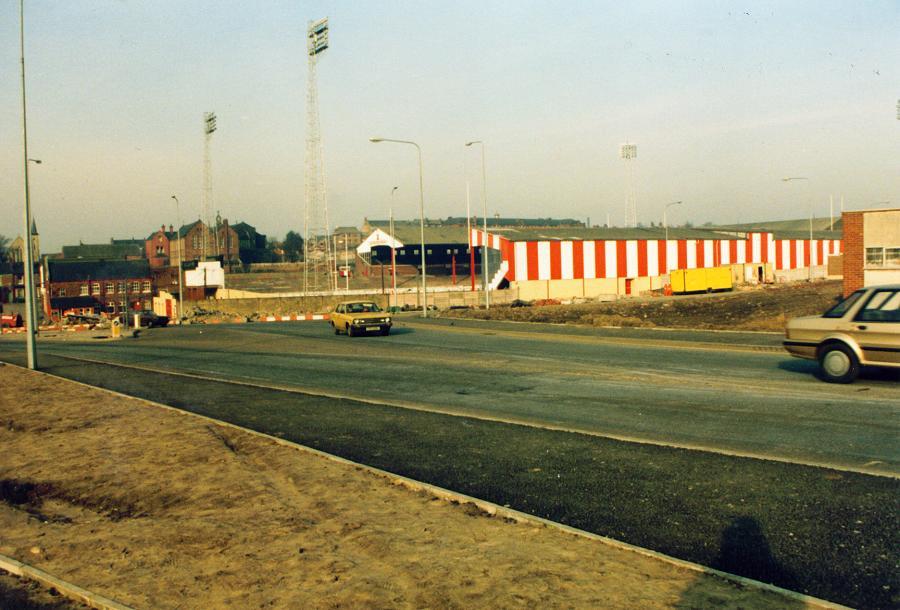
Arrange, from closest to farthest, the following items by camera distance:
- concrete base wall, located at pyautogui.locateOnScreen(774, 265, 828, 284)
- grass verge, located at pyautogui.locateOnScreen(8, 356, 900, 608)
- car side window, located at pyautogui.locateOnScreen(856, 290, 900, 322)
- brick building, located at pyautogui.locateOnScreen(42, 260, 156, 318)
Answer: grass verge, located at pyautogui.locateOnScreen(8, 356, 900, 608), car side window, located at pyautogui.locateOnScreen(856, 290, 900, 322), concrete base wall, located at pyautogui.locateOnScreen(774, 265, 828, 284), brick building, located at pyautogui.locateOnScreen(42, 260, 156, 318)

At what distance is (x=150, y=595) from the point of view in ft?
Answer: 16.9

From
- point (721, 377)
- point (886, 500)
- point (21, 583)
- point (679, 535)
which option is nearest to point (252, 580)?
point (21, 583)

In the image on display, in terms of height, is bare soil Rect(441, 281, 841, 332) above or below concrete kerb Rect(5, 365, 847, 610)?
below

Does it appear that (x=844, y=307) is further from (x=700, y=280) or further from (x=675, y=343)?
(x=700, y=280)

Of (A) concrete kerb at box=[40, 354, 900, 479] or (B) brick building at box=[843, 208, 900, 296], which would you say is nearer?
(A) concrete kerb at box=[40, 354, 900, 479]

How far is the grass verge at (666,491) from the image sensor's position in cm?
→ 548

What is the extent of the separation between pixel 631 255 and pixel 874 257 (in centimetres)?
4360

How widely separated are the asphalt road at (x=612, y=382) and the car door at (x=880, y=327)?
0.60 metres

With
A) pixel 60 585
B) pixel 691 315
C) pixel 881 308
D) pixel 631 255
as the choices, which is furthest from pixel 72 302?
pixel 60 585

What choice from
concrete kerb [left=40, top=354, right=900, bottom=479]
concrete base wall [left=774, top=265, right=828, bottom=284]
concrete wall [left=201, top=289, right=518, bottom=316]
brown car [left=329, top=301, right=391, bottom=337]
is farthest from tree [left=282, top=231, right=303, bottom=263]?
concrete kerb [left=40, top=354, right=900, bottom=479]

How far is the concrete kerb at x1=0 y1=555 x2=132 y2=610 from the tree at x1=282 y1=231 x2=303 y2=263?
5372 inches

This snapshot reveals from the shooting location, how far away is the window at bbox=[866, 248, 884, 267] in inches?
1308

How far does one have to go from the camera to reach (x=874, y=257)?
33.4m

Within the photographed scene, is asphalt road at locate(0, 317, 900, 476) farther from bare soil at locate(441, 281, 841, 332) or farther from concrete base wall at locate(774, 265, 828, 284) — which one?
concrete base wall at locate(774, 265, 828, 284)
